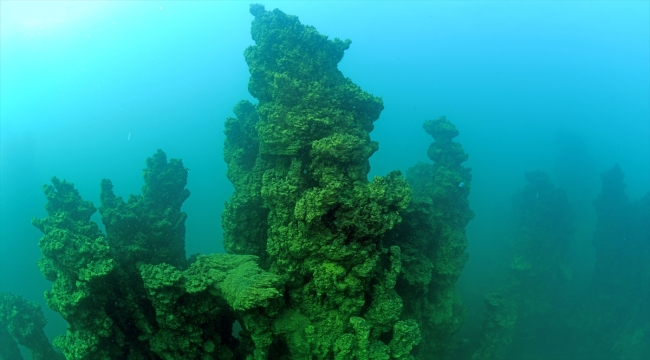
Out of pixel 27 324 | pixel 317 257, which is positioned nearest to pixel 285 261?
pixel 317 257

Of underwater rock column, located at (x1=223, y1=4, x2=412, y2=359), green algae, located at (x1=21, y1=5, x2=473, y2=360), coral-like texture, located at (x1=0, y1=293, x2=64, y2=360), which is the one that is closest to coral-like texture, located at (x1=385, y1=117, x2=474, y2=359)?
green algae, located at (x1=21, y1=5, x2=473, y2=360)

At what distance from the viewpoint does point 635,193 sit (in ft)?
162

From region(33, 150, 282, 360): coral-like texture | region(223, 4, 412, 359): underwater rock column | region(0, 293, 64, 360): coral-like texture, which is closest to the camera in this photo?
region(223, 4, 412, 359): underwater rock column

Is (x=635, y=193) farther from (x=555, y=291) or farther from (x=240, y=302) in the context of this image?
(x=240, y=302)

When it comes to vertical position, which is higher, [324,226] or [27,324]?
[324,226]

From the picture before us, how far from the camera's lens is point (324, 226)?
6875mm

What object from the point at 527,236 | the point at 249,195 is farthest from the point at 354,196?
the point at 527,236

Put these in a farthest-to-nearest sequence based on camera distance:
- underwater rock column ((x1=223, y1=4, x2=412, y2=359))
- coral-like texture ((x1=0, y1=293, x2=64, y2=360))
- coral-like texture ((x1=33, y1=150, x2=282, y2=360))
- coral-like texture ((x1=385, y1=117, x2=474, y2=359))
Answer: coral-like texture ((x1=0, y1=293, x2=64, y2=360)) < coral-like texture ((x1=385, y1=117, x2=474, y2=359)) < coral-like texture ((x1=33, y1=150, x2=282, y2=360)) < underwater rock column ((x1=223, y1=4, x2=412, y2=359))

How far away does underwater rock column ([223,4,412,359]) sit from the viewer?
6.72 meters

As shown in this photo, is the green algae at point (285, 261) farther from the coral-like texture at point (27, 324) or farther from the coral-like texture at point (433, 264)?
the coral-like texture at point (27, 324)

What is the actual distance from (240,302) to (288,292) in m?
1.68

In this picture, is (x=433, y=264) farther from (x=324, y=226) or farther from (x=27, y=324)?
(x=27, y=324)

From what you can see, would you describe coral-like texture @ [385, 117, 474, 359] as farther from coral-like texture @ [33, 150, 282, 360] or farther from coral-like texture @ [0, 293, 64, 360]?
coral-like texture @ [0, 293, 64, 360]

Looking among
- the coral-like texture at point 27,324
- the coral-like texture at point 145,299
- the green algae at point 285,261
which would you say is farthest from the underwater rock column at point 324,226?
the coral-like texture at point 27,324
